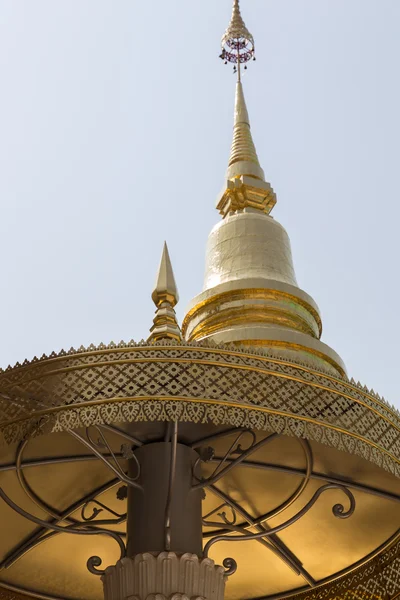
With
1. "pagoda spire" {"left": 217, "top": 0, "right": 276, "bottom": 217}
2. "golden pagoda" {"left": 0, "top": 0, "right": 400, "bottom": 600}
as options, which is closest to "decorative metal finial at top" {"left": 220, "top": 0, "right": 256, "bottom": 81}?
"pagoda spire" {"left": 217, "top": 0, "right": 276, "bottom": 217}

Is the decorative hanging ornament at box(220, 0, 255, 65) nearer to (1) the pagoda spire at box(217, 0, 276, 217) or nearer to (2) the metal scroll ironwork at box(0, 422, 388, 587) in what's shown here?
(1) the pagoda spire at box(217, 0, 276, 217)

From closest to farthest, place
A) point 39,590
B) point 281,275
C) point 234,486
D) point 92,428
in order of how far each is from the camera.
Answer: point 92,428 < point 234,486 < point 39,590 < point 281,275

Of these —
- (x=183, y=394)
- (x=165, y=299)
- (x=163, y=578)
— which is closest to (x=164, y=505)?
(x=163, y=578)

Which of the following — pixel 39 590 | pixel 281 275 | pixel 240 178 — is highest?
pixel 240 178

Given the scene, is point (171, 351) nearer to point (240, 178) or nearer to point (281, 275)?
point (281, 275)

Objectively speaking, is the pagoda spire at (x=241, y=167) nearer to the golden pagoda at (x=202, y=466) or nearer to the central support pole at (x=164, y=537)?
the golden pagoda at (x=202, y=466)

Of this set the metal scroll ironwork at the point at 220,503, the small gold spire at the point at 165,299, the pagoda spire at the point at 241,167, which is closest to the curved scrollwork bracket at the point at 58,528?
the metal scroll ironwork at the point at 220,503

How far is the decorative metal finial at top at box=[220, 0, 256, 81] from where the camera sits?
34.6 ft

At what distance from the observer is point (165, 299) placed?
20.8 ft

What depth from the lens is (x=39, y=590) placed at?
22.4ft

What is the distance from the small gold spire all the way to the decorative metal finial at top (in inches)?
182

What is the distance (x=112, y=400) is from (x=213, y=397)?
0.45 metres

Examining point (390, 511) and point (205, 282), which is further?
point (205, 282)

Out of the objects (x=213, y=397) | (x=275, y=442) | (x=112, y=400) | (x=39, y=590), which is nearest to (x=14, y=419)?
(x=112, y=400)
